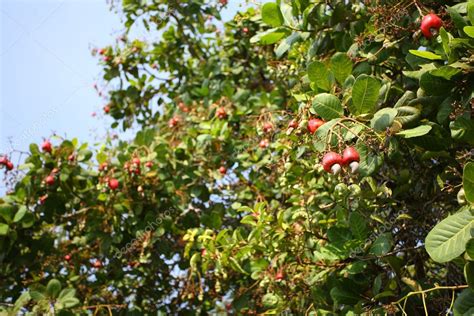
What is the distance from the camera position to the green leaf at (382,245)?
200 centimetres

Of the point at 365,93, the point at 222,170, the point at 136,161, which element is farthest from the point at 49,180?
the point at 365,93

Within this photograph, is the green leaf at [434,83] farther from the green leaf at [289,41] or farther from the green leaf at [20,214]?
the green leaf at [20,214]

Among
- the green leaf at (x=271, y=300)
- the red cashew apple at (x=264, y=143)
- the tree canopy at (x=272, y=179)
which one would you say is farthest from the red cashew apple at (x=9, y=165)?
the green leaf at (x=271, y=300)

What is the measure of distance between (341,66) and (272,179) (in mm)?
1617

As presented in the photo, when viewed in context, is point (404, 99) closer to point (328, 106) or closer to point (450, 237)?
point (328, 106)

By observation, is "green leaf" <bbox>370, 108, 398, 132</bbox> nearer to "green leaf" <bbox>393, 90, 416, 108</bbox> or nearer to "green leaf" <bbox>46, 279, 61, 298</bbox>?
"green leaf" <bbox>393, 90, 416, 108</bbox>

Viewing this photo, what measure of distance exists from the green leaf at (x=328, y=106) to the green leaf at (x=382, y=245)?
1.80 feet

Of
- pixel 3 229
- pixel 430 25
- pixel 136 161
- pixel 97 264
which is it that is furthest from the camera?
pixel 97 264

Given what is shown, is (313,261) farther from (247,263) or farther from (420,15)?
(420,15)

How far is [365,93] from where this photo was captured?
1.76 m

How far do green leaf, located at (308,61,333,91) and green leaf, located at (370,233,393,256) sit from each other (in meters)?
0.60

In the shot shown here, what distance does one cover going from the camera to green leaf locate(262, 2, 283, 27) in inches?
94.5

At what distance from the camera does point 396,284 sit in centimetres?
214

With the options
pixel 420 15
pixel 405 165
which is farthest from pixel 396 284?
pixel 420 15
